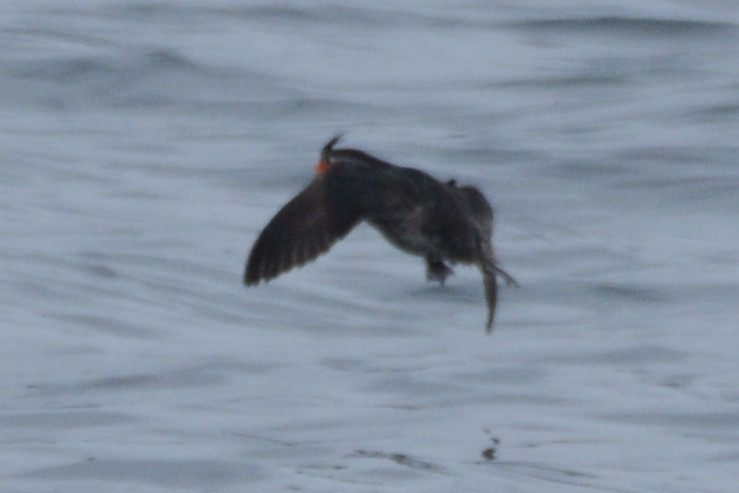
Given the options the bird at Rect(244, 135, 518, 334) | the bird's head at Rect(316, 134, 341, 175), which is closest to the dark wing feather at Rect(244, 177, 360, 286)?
the bird at Rect(244, 135, 518, 334)

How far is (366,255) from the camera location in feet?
45.4

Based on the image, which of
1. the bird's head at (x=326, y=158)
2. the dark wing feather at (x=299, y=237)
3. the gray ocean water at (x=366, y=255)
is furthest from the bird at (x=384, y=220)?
the gray ocean water at (x=366, y=255)

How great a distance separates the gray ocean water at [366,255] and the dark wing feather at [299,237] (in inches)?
48.0

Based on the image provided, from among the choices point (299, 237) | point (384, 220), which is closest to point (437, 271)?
point (384, 220)

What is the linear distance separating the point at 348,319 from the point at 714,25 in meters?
9.91

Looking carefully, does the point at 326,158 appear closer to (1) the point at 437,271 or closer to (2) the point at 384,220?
(2) the point at 384,220

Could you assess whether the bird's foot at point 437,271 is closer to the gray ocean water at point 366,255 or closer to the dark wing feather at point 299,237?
the dark wing feather at point 299,237

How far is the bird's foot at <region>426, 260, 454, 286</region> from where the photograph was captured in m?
7.50

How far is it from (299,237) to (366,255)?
6.01m

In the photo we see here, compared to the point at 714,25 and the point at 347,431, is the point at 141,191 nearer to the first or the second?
the point at 347,431

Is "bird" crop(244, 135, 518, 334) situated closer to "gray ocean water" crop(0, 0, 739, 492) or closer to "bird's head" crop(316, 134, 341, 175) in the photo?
"bird's head" crop(316, 134, 341, 175)

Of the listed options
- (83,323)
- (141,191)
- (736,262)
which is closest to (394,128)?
(141,191)

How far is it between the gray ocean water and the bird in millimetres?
1260

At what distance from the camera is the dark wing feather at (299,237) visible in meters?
7.77
